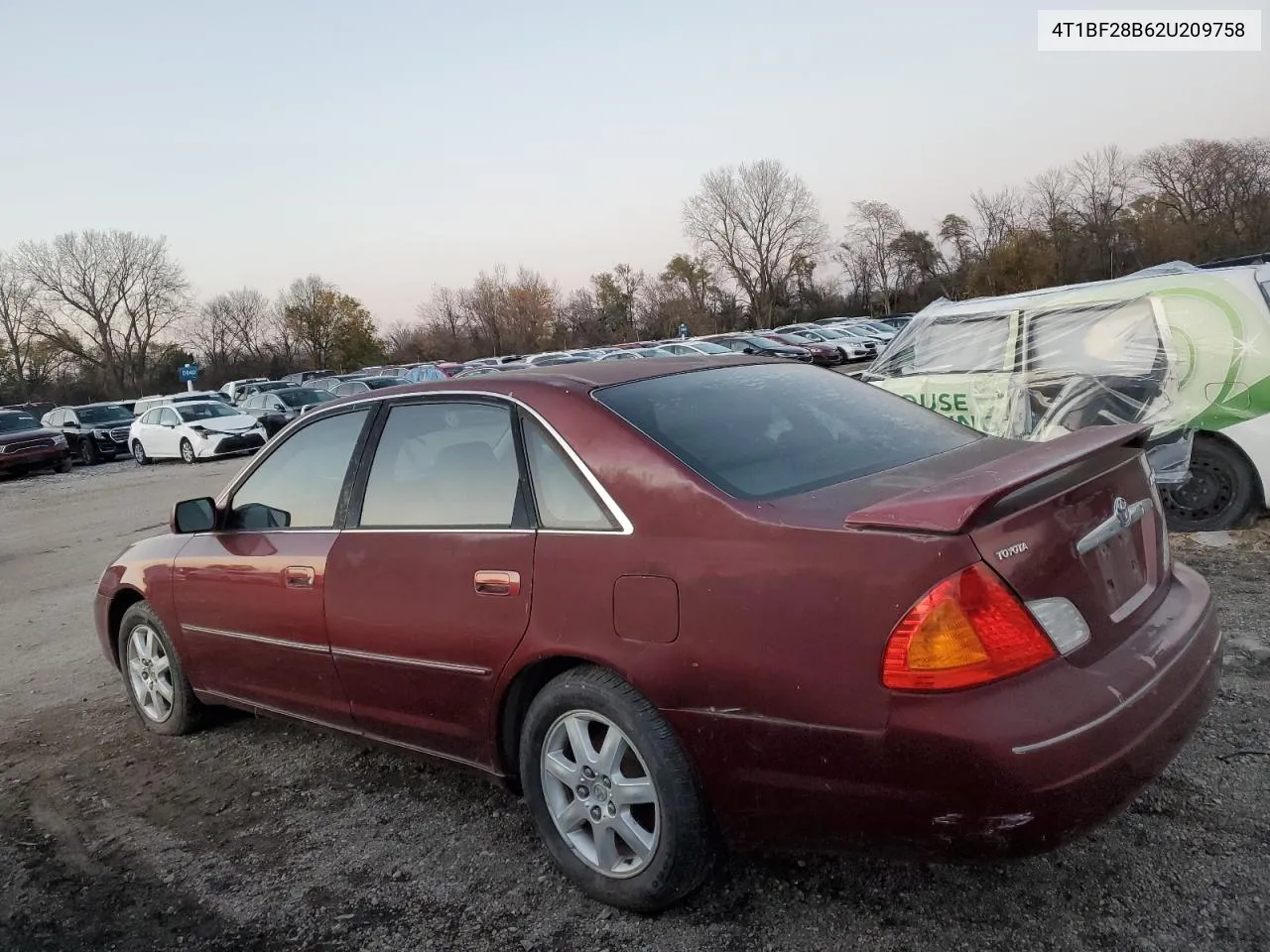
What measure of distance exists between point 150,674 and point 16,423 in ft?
76.5

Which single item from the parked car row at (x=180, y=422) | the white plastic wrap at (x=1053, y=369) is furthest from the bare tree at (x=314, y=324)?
the white plastic wrap at (x=1053, y=369)

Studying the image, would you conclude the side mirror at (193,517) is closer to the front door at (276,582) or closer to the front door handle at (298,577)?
the front door at (276,582)

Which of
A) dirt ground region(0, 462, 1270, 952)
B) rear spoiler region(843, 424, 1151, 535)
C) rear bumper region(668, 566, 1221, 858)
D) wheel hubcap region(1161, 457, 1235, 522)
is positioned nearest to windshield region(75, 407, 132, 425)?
dirt ground region(0, 462, 1270, 952)

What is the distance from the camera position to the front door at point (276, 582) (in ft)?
11.8

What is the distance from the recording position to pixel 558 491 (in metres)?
2.89

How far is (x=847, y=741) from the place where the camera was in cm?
226

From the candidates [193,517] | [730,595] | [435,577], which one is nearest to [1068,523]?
[730,595]

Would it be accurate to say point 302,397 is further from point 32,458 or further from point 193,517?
point 193,517

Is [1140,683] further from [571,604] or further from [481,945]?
[481,945]

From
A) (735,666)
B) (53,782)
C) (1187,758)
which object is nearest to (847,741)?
(735,666)

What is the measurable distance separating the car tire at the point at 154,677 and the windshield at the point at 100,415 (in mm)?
26643

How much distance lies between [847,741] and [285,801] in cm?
248

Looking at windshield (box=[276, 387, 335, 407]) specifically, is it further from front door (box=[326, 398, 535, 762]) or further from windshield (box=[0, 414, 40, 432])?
front door (box=[326, 398, 535, 762])

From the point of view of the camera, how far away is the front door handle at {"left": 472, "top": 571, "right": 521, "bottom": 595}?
2867mm
